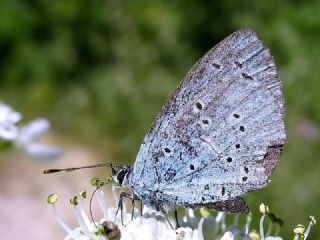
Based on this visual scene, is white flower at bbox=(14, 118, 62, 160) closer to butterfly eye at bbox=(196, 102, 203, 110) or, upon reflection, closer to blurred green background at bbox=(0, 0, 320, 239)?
butterfly eye at bbox=(196, 102, 203, 110)

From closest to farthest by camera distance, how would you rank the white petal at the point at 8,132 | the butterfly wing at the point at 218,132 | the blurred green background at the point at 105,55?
the butterfly wing at the point at 218,132 → the white petal at the point at 8,132 → the blurred green background at the point at 105,55

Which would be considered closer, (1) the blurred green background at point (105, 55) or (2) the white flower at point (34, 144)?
(2) the white flower at point (34, 144)

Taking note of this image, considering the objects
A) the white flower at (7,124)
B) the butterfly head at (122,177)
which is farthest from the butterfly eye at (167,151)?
the white flower at (7,124)

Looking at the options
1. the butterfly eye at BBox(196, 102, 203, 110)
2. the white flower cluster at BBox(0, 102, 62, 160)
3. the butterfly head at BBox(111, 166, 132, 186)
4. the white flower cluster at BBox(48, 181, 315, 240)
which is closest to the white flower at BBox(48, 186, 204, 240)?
the white flower cluster at BBox(48, 181, 315, 240)

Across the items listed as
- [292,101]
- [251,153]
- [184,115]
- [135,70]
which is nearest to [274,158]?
[251,153]

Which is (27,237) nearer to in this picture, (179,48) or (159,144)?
(179,48)

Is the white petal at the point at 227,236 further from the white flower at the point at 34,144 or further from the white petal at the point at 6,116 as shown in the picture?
the white flower at the point at 34,144

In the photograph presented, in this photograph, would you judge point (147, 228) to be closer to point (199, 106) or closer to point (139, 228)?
point (139, 228)
